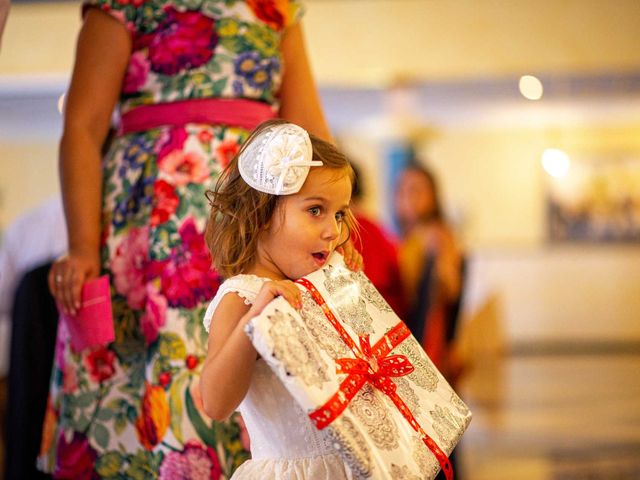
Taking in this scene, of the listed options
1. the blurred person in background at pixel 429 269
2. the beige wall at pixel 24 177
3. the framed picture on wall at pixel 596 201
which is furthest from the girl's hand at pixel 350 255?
the beige wall at pixel 24 177

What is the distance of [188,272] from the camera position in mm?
1560

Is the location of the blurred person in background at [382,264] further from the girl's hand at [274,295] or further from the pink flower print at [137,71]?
the girl's hand at [274,295]

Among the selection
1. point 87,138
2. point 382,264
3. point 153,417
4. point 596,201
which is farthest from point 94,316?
point 596,201

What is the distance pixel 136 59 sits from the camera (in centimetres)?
164

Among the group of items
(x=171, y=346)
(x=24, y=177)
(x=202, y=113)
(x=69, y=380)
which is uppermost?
(x=202, y=113)

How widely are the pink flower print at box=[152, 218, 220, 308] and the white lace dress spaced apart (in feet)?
0.92

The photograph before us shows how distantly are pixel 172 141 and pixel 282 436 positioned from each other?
56 cm

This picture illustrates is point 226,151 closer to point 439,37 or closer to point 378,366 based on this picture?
point 378,366

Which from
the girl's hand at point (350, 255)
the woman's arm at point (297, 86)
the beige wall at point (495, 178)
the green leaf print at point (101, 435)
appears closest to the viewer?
the girl's hand at point (350, 255)

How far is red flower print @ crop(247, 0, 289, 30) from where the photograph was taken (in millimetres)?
1670

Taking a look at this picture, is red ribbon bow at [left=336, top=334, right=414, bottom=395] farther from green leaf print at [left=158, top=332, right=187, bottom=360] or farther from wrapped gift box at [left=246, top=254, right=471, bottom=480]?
green leaf print at [left=158, top=332, right=187, bottom=360]

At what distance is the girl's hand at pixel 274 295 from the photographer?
1125 mm

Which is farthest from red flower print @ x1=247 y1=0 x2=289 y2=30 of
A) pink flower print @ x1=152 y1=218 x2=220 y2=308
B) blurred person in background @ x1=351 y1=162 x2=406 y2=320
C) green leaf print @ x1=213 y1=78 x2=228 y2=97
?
blurred person in background @ x1=351 y1=162 x2=406 y2=320

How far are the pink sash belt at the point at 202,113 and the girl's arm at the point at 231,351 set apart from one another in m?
0.48
